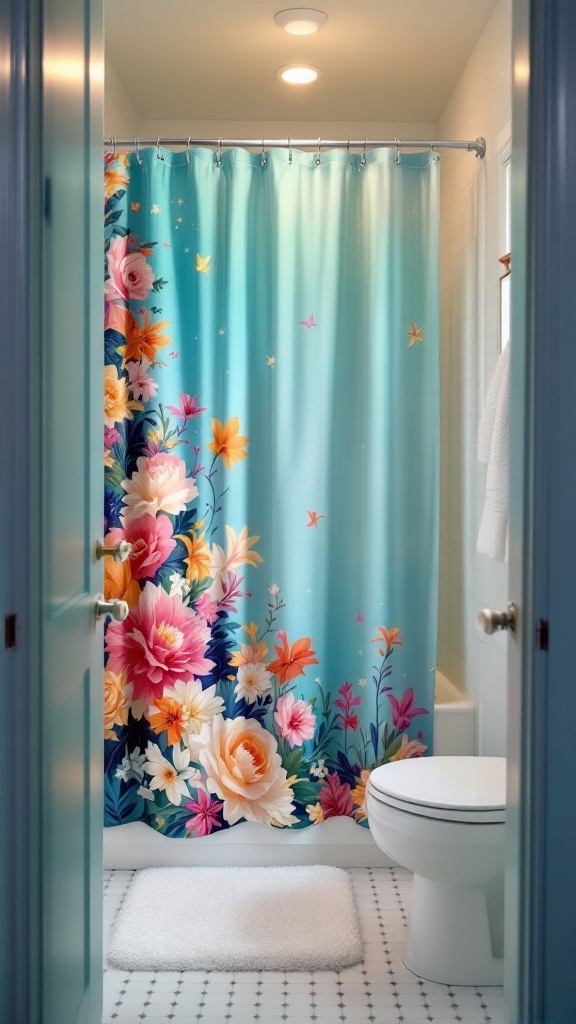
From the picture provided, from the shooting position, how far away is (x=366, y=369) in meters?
2.75

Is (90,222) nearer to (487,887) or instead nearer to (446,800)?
(446,800)

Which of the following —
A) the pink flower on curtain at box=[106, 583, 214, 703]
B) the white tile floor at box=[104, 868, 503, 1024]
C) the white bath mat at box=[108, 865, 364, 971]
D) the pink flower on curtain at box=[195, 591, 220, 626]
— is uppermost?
the pink flower on curtain at box=[195, 591, 220, 626]

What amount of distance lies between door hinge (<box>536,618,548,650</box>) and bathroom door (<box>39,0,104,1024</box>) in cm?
70

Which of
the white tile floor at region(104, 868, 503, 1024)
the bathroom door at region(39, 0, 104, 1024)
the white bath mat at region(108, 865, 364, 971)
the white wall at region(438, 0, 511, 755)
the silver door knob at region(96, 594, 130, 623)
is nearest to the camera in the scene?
the bathroom door at region(39, 0, 104, 1024)

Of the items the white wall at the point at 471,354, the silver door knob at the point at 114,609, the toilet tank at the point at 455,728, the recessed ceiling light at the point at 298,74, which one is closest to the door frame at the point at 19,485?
the silver door knob at the point at 114,609

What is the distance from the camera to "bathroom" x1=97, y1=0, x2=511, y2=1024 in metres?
2.11

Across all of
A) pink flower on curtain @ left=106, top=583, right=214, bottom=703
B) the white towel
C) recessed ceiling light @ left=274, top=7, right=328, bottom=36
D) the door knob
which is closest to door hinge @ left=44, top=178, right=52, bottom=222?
the door knob

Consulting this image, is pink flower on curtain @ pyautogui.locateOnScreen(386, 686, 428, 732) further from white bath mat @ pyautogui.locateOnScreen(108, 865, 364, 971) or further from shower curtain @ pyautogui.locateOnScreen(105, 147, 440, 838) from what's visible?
white bath mat @ pyautogui.locateOnScreen(108, 865, 364, 971)

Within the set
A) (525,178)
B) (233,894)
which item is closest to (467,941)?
(233,894)

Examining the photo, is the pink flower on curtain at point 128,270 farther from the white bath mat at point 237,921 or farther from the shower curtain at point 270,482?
the white bath mat at point 237,921

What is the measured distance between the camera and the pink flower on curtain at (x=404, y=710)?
277 cm

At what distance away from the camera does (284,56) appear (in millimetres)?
2977

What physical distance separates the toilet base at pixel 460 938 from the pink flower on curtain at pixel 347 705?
2.15 ft

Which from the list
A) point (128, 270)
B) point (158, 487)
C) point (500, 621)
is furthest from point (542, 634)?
point (128, 270)
